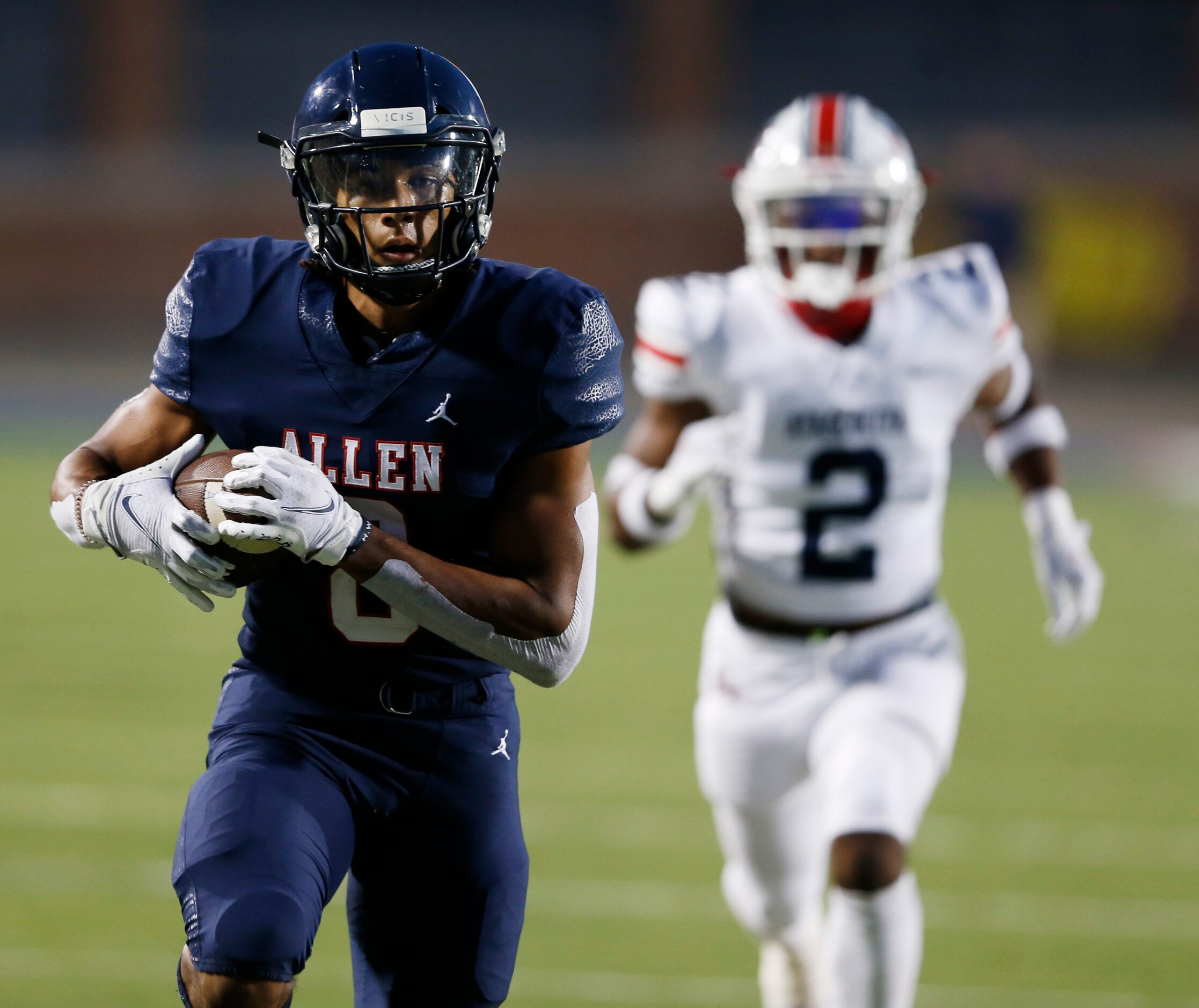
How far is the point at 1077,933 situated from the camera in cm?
445

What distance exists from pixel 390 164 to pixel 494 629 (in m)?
0.66

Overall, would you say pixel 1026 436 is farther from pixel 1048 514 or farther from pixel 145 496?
pixel 145 496

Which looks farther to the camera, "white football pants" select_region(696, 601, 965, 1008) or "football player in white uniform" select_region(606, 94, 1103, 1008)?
"football player in white uniform" select_region(606, 94, 1103, 1008)

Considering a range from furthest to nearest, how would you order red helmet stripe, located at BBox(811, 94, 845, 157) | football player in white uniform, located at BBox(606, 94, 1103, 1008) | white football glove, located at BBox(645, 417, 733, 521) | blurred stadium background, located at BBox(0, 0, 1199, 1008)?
1. blurred stadium background, located at BBox(0, 0, 1199, 1008)
2. red helmet stripe, located at BBox(811, 94, 845, 157)
3. white football glove, located at BBox(645, 417, 733, 521)
4. football player in white uniform, located at BBox(606, 94, 1103, 1008)

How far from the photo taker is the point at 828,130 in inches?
151

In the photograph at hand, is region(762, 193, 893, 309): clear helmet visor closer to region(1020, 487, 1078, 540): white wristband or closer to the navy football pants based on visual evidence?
region(1020, 487, 1078, 540): white wristband

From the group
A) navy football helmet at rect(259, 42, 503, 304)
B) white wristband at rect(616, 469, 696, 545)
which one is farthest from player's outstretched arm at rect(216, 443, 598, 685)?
white wristband at rect(616, 469, 696, 545)

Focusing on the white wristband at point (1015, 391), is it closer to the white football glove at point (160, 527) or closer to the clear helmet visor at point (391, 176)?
the clear helmet visor at point (391, 176)

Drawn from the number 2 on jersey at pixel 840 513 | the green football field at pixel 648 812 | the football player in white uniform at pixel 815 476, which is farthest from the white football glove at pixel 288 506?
the green football field at pixel 648 812

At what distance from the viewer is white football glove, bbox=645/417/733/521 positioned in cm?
371

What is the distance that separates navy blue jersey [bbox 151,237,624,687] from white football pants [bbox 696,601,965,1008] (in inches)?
39.9

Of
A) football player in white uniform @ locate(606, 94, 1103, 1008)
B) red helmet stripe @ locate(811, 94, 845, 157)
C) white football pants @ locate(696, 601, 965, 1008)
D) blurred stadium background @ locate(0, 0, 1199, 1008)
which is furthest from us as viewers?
blurred stadium background @ locate(0, 0, 1199, 1008)

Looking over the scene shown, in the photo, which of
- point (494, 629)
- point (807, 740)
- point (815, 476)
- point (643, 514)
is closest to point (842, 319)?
point (815, 476)

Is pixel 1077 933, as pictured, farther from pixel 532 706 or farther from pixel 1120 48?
pixel 1120 48
